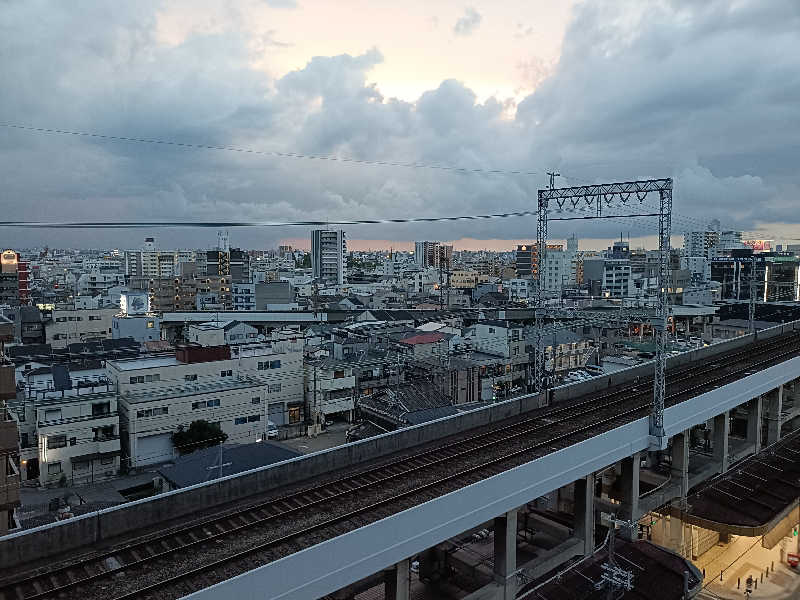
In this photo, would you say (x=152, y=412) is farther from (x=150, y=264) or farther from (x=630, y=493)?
(x=150, y=264)

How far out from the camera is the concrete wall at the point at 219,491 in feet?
17.7

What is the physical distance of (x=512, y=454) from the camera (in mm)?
8188

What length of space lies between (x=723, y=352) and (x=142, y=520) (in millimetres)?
17873

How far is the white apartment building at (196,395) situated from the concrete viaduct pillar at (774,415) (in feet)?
47.0

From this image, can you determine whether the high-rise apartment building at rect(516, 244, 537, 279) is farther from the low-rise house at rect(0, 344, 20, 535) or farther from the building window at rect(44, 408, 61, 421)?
the low-rise house at rect(0, 344, 20, 535)

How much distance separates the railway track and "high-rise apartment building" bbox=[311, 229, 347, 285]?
189 feet

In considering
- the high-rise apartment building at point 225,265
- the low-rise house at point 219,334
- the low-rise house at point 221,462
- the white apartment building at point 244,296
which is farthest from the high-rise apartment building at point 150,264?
the low-rise house at point 221,462

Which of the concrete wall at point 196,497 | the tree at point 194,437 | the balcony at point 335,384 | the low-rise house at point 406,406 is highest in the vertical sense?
the concrete wall at point 196,497

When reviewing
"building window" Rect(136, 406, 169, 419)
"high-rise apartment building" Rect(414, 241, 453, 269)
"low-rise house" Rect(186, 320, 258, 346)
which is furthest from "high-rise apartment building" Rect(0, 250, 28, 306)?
"high-rise apartment building" Rect(414, 241, 453, 269)

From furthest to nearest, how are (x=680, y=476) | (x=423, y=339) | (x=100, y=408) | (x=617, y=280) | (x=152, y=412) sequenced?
1. (x=617, y=280)
2. (x=423, y=339)
3. (x=152, y=412)
4. (x=100, y=408)
5. (x=680, y=476)

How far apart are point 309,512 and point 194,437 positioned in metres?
11.0

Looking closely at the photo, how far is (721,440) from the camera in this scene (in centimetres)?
1210

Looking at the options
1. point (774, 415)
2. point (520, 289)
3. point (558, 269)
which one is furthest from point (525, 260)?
point (774, 415)

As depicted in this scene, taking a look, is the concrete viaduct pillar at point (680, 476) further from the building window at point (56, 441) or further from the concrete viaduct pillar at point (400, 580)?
the building window at point (56, 441)
